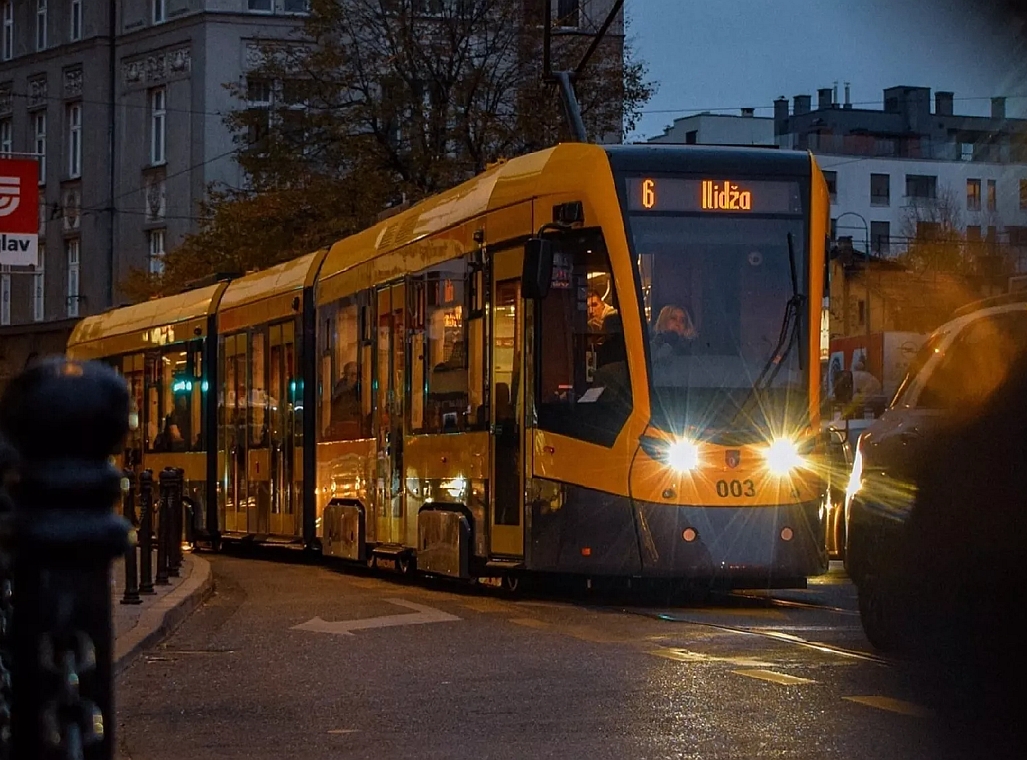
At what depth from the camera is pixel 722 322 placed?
13.9 metres

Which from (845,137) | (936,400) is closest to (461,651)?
(936,400)

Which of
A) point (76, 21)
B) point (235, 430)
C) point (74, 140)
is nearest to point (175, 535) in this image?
point (235, 430)

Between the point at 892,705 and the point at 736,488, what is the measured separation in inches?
223

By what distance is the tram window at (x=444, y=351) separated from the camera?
1543cm

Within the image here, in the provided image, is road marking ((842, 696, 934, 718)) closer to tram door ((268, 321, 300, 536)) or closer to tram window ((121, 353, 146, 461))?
tram door ((268, 321, 300, 536))

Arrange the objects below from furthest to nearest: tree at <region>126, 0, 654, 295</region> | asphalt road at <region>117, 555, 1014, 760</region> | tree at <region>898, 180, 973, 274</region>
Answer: tree at <region>898, 180, 973, 274</region> < tree at <region>126, 0, 654, 295</region> < asphalt road at <region>117, 555, 1014, 760</region>

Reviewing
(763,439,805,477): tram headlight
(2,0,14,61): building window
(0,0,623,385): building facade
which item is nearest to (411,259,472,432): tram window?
(763,439,805,477): tram headlight

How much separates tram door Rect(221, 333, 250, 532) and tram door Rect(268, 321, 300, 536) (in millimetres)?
1434

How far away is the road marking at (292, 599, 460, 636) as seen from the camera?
12266 mm

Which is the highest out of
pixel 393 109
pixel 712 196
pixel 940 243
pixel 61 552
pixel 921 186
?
pixel 921 186

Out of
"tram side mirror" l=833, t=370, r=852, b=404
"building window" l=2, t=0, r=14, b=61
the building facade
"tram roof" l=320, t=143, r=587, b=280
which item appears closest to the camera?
"tram side mirror" l=833, t=370, r=852, b=404

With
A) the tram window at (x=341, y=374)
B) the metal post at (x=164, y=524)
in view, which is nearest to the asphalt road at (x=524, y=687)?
the metal post at (x=164, y=524)

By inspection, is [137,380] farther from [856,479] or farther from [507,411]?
[856,479]

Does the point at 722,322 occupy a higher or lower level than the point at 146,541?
higher
